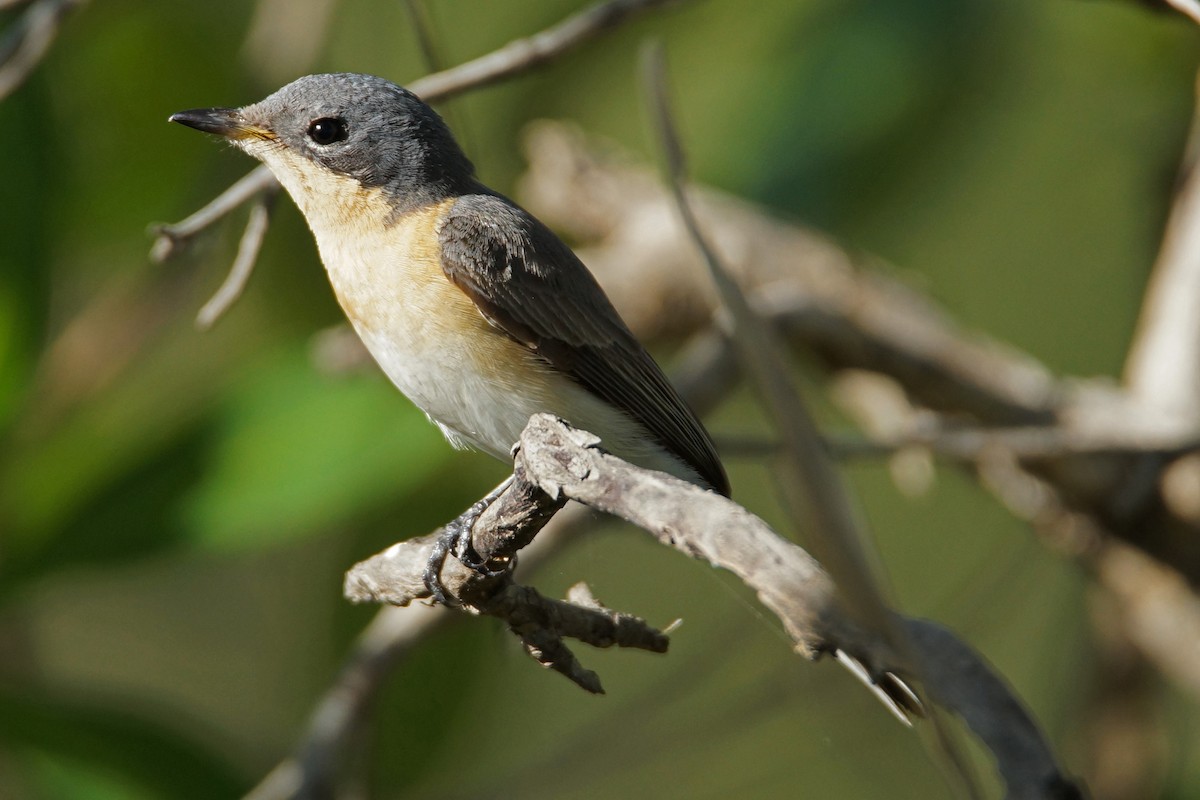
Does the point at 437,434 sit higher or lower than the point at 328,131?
lower

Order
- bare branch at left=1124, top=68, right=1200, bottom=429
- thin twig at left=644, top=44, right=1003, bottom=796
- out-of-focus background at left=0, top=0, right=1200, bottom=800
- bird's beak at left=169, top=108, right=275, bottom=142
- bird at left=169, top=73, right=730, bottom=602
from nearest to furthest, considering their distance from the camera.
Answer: thin twig at left=644, top=44, right=1003, bottom=796 < bird at left=169, top=73, right=730, bottom=602 < bird's beak at left=169, top=108, right=275, bottom=142 < out-of-focus background at left=0, top=0, right=1200, bottom=800 < bare branch at left=1124, top=68, right=1200, bottom=429

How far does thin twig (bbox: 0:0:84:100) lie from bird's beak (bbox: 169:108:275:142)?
272 mm

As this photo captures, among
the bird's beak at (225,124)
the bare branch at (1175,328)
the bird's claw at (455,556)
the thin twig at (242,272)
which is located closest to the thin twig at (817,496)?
the bird's claw at (455,556)

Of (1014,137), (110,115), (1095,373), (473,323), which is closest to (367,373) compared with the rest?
(473,323)

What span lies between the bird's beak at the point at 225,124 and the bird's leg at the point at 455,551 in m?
1.09

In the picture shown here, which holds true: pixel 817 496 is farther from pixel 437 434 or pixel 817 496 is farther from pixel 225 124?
pixel 437 434

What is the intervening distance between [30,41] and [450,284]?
1.02 metres

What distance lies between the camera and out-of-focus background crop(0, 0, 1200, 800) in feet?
10.6

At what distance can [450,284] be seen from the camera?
2.37 metres

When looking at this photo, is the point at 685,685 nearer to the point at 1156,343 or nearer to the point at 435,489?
the point at 435,489

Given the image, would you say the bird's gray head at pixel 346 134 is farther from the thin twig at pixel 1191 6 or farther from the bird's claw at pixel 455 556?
the thin twig at pixel 1191 6

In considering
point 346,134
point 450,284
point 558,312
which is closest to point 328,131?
point 346,134

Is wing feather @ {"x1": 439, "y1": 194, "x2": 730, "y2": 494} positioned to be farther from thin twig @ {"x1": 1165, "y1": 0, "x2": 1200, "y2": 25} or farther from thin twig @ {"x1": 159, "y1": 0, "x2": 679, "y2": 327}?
thin twig @ {"x1": 1165, "y1": 0, "x2": 1200, "y2": 25}

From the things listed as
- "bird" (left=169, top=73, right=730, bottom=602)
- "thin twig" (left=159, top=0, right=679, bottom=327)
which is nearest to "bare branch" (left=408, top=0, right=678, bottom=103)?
"thin twig" (left=159, top=0, right=679, bottom=327)
